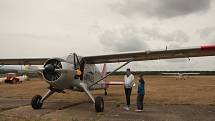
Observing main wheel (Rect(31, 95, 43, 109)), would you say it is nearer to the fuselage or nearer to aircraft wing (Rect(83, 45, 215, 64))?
the fuselage

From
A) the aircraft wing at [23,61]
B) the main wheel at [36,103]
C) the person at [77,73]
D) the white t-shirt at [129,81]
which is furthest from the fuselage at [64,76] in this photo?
the aircraft wing at [23,61]

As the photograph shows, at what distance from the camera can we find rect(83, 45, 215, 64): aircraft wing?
37.6ft

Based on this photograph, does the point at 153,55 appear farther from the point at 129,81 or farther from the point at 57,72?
the point at 57,72

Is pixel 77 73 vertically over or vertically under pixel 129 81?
over

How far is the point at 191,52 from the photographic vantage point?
11820 mm

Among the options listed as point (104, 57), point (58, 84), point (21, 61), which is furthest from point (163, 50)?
point (21, 61)

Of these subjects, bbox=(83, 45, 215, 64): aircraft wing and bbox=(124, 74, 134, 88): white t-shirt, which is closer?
bbox=(83, 45, 215, 64): aircraft wing

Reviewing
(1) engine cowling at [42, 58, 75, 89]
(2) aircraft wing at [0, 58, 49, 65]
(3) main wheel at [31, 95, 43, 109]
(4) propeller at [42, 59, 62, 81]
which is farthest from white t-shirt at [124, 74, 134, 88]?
(2) aircraft wing at [0, 58, 49, 65]

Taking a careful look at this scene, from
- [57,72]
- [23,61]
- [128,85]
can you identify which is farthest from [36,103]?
[23,61]

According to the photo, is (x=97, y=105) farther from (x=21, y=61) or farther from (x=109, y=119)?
(x=21, y=61)

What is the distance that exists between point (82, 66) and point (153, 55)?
10.3 feet

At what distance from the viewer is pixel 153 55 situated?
500 inches

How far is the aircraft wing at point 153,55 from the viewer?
37.6 feet

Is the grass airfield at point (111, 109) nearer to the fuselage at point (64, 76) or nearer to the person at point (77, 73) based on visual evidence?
the fuselage at point (64, 76)
